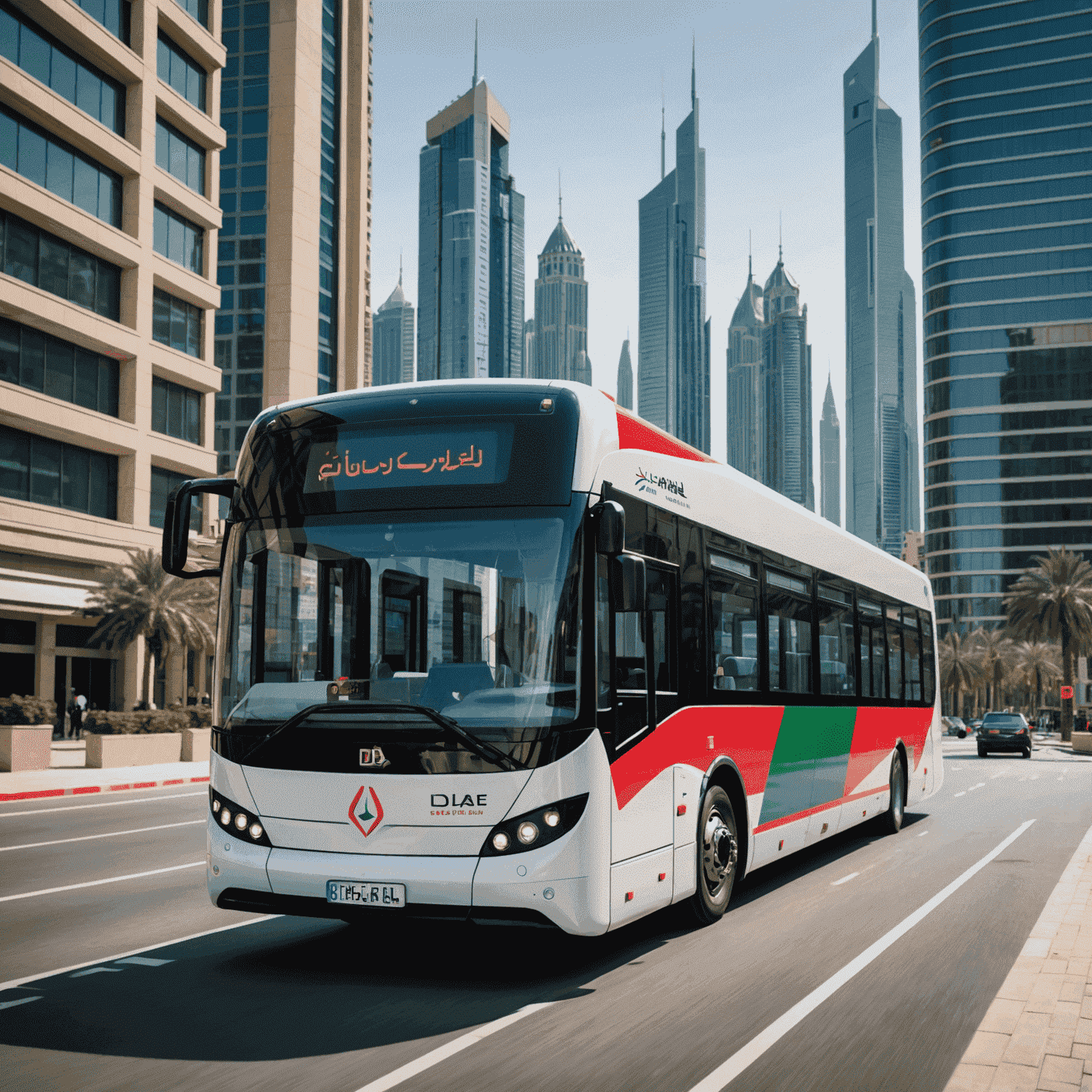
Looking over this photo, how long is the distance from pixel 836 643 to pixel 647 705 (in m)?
5.08

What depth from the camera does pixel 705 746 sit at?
8.16 metres

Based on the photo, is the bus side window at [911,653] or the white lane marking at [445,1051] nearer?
the white lane marking at [445,1051]

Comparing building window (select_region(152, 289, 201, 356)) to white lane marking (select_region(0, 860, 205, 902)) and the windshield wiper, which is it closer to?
white lane marking (select_region(0, 860, 205, 902))

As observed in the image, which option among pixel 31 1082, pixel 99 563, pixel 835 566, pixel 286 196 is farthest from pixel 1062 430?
pixel 31 1082

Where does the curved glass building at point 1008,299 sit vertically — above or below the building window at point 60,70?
above

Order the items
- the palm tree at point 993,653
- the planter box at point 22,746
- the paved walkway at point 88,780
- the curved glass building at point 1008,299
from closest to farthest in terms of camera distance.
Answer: the paved walkway at point 88,780 → the planter box at point 22,746 → the palm tree at point 993,653 → the curved glass building at point 1008,299

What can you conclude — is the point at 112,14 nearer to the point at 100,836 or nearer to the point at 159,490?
the point at 159,490

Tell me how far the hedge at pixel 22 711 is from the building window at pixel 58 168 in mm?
18534

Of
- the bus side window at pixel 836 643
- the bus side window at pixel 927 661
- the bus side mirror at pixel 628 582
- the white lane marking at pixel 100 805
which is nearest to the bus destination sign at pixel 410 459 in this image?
the bus side mirror at pixel 628 582

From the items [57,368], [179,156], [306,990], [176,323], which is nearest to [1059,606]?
[176,323]

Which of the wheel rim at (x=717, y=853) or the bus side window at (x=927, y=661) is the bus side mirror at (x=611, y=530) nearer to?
the wheel rim at (x=717, y=853)

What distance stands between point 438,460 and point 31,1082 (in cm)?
362

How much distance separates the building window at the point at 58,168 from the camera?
37469 millimetres

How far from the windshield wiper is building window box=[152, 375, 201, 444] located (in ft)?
135
